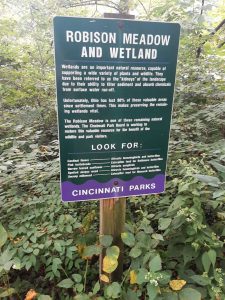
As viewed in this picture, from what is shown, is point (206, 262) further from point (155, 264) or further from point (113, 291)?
point (113, 291)

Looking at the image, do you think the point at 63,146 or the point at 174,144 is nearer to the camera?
the point at 63,146

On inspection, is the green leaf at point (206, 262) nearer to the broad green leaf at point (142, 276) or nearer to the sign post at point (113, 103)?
the broad green leaf at point (142, 276)

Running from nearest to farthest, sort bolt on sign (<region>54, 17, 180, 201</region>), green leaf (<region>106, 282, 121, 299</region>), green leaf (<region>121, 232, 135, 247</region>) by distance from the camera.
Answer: bolt on sign (<region>54, 17, 180, 201</region>), green leaf (<region>106, 282, 121, 299</region>), green leaf (<region>121, 232, 135, 247</region>)

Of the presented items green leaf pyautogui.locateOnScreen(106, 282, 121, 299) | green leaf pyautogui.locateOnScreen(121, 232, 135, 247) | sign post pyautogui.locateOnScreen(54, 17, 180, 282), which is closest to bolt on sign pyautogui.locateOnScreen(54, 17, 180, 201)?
sign post pyautogui.locateOnScreen(54, 17, 180, 282)

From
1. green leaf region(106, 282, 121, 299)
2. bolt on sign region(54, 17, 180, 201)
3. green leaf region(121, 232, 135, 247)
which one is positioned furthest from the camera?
green leaf region(121, 232, 135, 247)

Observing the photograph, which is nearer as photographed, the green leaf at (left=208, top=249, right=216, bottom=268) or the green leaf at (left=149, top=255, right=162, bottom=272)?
the green leaf at (left=149, top=255, right=162, bottom=272)

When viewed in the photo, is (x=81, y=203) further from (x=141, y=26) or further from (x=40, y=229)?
(x=141, y=26)

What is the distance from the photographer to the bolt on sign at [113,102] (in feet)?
4.99

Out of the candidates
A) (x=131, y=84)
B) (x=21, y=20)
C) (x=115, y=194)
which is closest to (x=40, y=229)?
(x=115, y=194)

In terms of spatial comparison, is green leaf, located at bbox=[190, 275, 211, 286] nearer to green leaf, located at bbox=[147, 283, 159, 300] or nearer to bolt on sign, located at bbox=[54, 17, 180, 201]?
green leaf, located at bbox=[147, 283, 159, 300]

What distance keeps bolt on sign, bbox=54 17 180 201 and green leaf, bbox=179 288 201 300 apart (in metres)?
0.64

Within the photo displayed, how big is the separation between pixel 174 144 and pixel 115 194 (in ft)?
5.16

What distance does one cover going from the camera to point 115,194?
72.0 inches

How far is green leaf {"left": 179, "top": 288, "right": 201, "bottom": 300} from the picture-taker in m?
1.61
